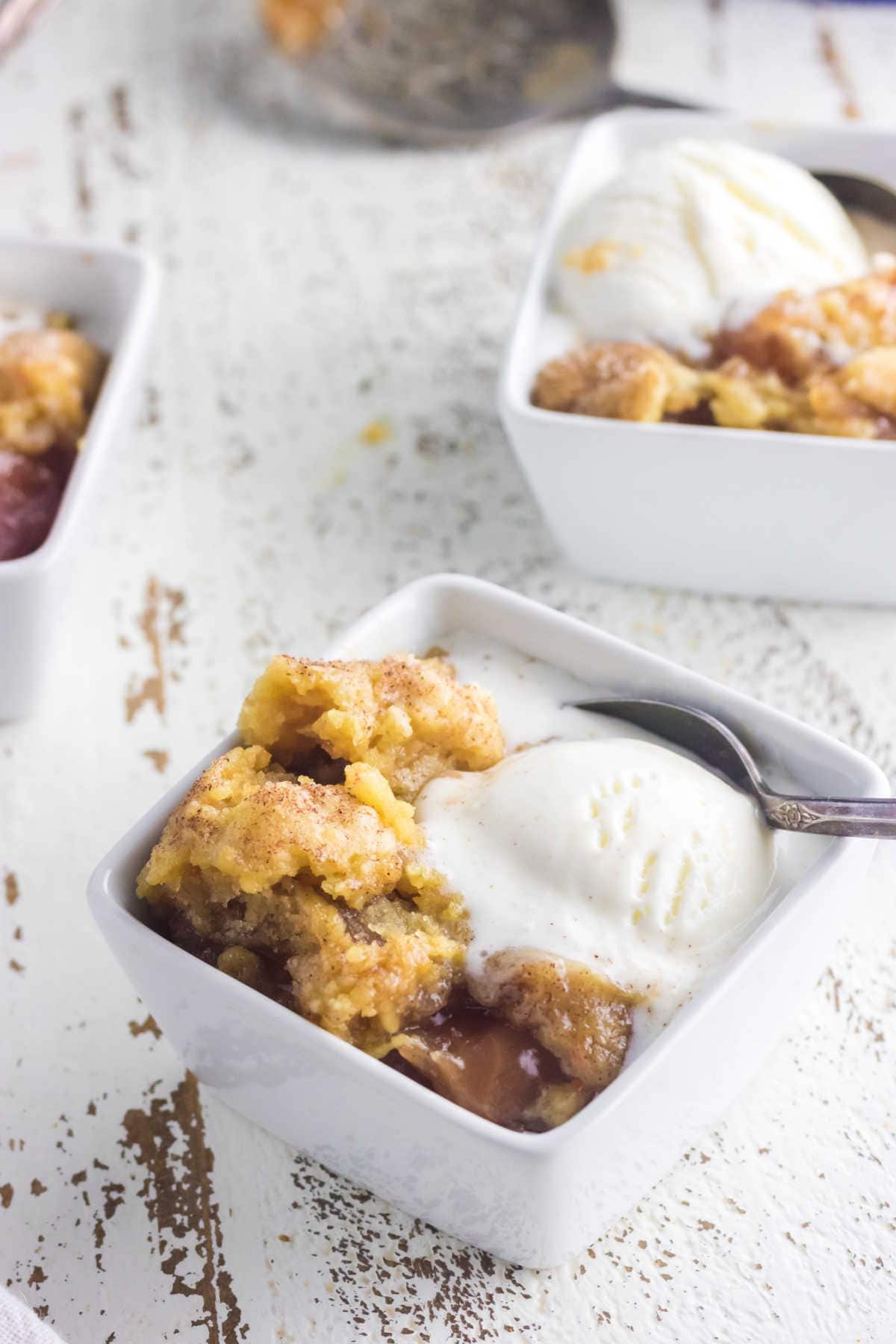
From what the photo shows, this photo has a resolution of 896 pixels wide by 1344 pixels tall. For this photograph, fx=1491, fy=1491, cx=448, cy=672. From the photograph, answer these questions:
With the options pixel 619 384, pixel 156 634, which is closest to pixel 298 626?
pixel 156 634

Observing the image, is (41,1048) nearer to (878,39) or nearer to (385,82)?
(385,82)

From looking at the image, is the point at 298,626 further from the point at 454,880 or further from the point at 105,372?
the point at 454,880

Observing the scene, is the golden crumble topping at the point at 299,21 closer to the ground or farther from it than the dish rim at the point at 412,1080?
farther from it

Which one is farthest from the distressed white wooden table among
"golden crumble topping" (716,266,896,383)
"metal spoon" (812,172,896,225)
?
"metal spoon" (812,172,896,225)

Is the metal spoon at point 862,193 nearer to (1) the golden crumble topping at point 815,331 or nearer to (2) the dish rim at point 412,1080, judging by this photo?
(1) the golden crumble topping at point 815,331

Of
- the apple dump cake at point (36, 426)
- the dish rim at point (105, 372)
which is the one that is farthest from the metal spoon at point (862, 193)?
the apple dump cake at point (36, 426)

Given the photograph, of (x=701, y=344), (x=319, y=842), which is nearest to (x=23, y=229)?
(x=701, y=344)
